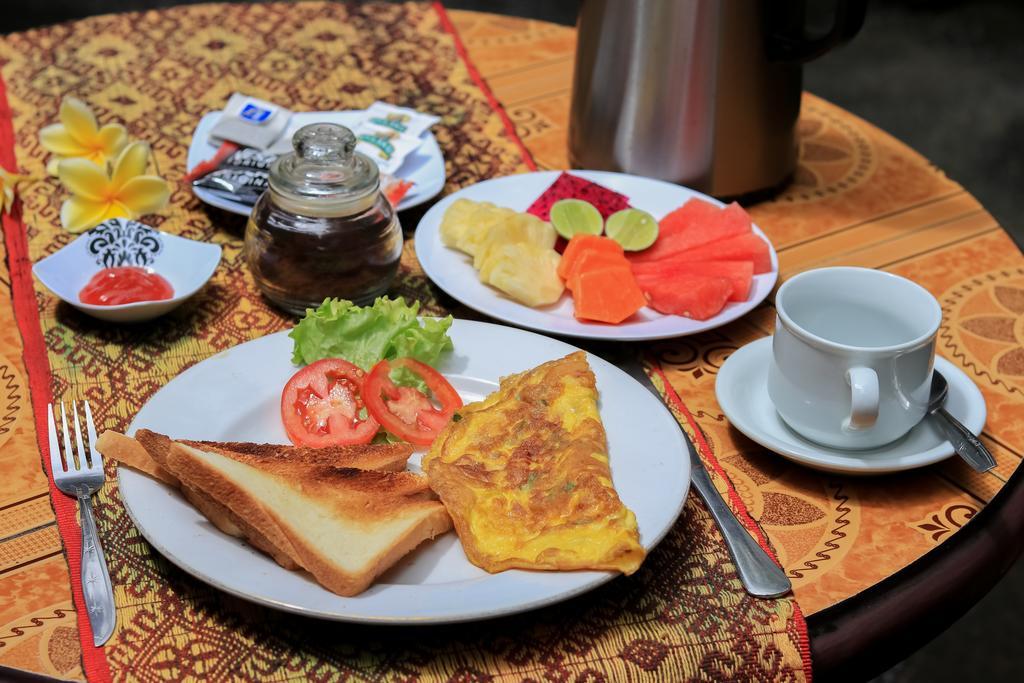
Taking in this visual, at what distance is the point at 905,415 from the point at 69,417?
0.94m

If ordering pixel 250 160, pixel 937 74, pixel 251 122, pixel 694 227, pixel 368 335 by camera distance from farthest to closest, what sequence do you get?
1. pixel 937 74
2. pixel 251 122
3. pixel 250 160
4. pixel 694 227
5. pixel 368 335

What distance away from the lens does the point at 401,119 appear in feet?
5.96

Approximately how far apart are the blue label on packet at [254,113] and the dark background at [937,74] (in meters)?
2.38

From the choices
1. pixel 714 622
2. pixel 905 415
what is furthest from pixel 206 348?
pixel 905 415

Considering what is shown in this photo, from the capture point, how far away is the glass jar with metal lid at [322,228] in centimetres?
133

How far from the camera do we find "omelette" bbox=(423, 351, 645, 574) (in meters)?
0.94

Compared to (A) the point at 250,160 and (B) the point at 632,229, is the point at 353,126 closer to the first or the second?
(A) the point at 250,160

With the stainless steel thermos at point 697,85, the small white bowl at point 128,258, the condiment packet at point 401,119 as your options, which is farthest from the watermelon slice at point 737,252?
the small white bowl at point 128,258

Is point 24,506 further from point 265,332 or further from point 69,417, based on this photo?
point 265,332

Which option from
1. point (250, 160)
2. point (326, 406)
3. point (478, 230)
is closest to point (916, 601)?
point (326, 406)

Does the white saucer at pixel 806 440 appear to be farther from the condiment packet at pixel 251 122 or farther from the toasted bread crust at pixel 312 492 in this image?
the condiment packet at pixel 251 122

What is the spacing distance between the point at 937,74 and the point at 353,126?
3182mm

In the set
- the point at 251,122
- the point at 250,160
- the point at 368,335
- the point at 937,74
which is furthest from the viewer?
the point at 937,74

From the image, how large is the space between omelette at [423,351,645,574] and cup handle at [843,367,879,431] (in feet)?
0.84
